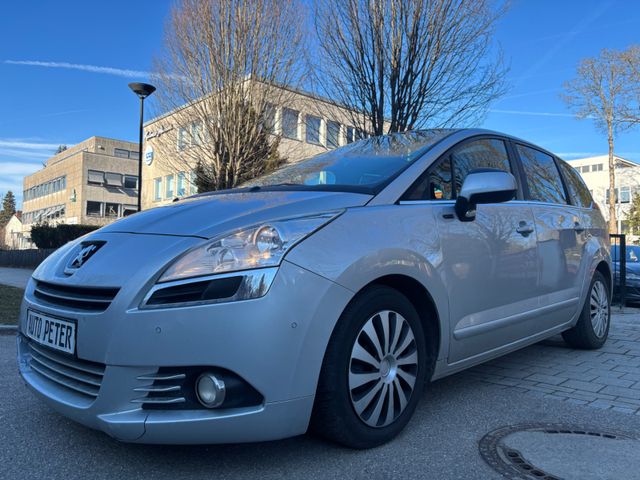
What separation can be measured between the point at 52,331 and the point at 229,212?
0.94m

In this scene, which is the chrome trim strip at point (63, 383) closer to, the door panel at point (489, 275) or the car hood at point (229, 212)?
the car hood at point (229, 212)

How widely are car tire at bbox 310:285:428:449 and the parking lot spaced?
0.43 feet

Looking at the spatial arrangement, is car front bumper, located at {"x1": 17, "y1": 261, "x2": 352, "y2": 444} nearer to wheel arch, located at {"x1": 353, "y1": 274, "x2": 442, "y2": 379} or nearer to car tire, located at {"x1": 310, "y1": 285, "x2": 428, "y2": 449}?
car tire, located at {"x1": 310, "y1": 285, "x2": 428, "y2": 449}

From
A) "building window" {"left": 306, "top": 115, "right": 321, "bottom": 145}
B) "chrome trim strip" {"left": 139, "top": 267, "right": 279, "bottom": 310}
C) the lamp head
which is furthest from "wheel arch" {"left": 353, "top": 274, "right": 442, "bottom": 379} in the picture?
the lamp head

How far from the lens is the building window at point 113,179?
158 ft

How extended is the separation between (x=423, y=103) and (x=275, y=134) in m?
6.23

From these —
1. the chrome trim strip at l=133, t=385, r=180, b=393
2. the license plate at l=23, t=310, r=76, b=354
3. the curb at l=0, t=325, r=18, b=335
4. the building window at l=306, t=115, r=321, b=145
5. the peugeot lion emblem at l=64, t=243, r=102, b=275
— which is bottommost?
the curb at l=0, t=325, r=18, b=335

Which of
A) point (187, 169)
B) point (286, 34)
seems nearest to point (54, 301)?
point (286, 34)

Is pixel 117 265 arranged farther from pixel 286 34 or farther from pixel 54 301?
pixel 286 34

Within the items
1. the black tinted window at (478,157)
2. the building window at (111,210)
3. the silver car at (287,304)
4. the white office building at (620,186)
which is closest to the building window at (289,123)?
the black tinted window at (478,157)

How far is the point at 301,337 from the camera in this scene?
2115mm

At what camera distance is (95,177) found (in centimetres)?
4738

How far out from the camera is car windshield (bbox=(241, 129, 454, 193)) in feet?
9.52

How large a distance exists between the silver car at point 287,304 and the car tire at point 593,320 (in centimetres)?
166
